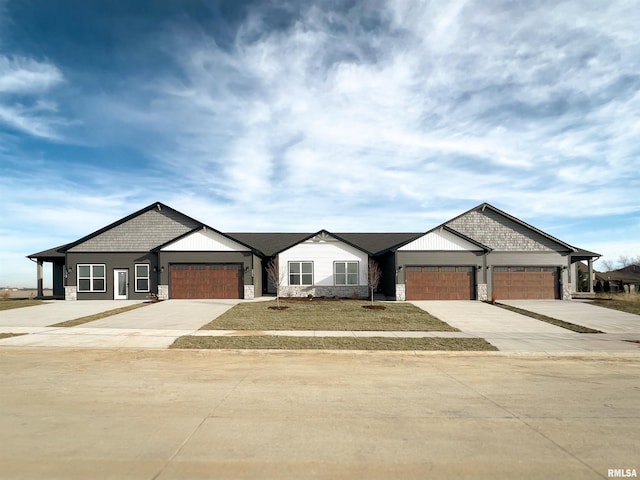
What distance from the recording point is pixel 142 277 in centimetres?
2889

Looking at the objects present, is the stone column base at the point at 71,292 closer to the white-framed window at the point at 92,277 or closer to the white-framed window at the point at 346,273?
the white-framed window at the point at 92,277

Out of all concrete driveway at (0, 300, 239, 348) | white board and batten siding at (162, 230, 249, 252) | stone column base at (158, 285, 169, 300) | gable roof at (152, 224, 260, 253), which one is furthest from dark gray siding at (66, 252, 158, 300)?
concrete driveway at (0, 300, 239, 348)

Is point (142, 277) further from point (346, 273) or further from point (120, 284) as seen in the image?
point (346, 273)

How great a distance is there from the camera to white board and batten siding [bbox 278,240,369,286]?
96.0 ft

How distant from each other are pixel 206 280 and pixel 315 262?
25.2ft

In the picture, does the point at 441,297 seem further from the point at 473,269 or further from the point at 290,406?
the point at 290,406

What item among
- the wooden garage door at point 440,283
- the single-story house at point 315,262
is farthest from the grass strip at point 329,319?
the single-story house at point 315,262

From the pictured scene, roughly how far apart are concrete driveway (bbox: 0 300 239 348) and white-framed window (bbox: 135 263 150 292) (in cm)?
665

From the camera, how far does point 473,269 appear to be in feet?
89.9

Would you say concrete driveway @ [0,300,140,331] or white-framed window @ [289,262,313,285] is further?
white-framed window @ [289,262,313,285]

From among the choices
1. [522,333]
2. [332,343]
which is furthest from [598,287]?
[332,343]

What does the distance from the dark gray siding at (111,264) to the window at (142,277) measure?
25cm

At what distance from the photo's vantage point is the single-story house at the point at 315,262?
27.3 m

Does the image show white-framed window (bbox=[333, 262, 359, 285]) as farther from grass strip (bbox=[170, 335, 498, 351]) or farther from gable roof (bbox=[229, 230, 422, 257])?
grass strip (bbox=[170, 335, 498, 351])
